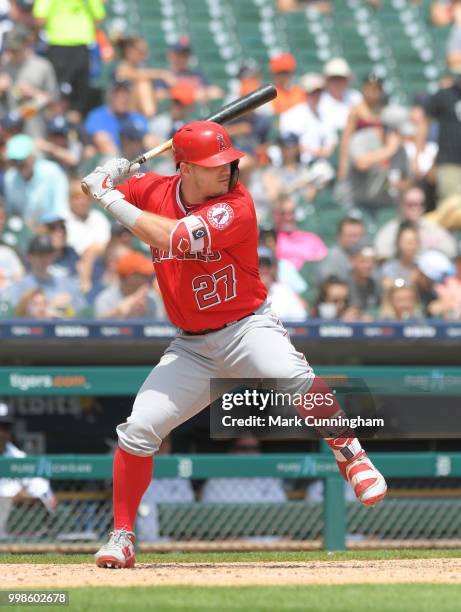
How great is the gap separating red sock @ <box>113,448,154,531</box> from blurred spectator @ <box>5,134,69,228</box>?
15.8 feet

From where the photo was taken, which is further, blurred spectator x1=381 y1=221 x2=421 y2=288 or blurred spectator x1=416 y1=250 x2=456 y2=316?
blurred spectator x1=381 y1=221 x2=421 y2=288

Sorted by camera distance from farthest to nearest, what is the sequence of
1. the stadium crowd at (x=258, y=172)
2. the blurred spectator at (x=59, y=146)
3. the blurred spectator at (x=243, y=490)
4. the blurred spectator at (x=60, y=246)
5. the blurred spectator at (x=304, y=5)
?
the blurred spectator at (x=304, y=5), the blurred spectator at (x=59, y=146), the blurred spectator at (x=60, y=246), the stadium crowd at (x=258, y=172), the blurred spectator at (x=243, y=490)

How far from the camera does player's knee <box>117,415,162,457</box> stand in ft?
17.8

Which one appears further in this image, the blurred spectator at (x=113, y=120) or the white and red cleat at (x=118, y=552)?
the blurred spectator at (x=113, y=120)

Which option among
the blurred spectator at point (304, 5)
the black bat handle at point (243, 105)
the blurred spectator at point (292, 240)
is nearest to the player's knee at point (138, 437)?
the black bat handle at point (243, 105)

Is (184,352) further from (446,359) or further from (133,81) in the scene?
(133,81)

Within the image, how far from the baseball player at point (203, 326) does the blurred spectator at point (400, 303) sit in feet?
10.5

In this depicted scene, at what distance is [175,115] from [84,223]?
183 centimetres

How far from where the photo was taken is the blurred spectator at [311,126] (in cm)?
1198

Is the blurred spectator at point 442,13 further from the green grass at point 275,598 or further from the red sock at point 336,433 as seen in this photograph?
the green grass at point 275,598

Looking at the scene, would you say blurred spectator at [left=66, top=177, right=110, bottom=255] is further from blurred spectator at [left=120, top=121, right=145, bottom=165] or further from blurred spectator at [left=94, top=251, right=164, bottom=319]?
blurred spectator at [left=94, top=251, right=164, bottom=319]

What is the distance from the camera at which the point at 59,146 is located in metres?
10.9

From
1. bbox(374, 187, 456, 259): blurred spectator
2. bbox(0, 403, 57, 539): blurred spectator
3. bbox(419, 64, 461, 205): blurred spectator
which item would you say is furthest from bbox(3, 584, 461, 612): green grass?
bbox(419, 64, 461, 205): blurred spectator

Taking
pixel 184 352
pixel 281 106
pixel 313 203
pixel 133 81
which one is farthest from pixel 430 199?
pixel 184 352
